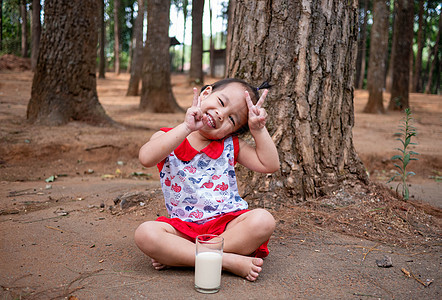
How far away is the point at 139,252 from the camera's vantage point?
235 cm

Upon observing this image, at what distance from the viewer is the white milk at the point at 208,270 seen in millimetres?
1764

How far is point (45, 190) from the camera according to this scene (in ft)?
12.7

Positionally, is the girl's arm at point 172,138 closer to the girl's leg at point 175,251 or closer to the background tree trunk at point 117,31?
the girl's leg at point 175,251

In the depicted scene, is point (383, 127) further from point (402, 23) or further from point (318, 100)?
point (318, 100)

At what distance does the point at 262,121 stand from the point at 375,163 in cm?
448

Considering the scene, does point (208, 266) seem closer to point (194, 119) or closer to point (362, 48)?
point (194, 119)

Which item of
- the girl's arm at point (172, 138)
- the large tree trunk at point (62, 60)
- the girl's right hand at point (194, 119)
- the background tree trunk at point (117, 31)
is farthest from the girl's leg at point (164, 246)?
the background tree trunk at point (117, 31)

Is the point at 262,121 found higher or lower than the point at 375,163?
higher

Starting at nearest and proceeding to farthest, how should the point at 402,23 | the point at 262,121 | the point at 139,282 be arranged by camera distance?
the point at 139,282 → the point at 262,121 → the point at 402,23

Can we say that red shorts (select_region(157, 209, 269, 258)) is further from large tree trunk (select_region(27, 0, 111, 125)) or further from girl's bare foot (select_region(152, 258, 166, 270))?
large tree trunk (select_region(27, 0, 111, 125))

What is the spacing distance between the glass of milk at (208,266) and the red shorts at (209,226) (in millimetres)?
345

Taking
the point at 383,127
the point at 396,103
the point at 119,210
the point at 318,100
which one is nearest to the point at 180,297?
the point at 119,210

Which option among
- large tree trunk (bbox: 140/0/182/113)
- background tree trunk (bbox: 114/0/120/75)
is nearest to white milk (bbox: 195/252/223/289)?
large tree trunk (bbox: 140/0/182/113)

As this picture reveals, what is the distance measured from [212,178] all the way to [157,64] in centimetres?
803
